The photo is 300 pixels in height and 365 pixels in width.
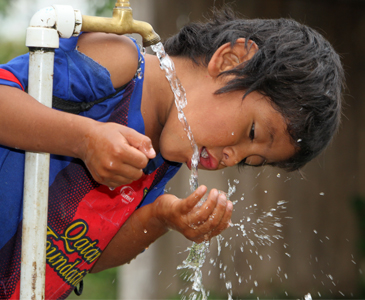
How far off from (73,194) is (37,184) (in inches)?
14.8

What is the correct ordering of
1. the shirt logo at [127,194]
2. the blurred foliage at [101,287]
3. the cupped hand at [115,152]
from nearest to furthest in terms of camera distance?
the cupped hand at [115,152] → the shirt logo at [127,194] → the blurred foliage at [101,287]

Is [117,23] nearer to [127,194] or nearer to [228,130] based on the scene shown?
[228,130]

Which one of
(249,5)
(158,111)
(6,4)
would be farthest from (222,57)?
(6,4)

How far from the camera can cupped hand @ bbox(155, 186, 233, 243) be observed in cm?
108

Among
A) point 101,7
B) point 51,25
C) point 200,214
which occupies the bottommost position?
point 101,7


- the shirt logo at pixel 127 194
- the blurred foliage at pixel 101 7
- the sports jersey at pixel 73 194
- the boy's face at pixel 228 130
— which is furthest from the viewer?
the blurred foliage at pixel 101 7

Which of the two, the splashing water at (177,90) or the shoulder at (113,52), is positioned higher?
the shoulder at (113,52)

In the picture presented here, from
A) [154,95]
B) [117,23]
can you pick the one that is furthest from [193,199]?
[117,23]

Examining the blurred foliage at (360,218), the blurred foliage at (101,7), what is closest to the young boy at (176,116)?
the blurred foliage at (360,218)

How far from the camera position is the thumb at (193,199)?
107 cm

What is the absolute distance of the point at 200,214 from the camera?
3.58 feet

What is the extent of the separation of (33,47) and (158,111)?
0.50m

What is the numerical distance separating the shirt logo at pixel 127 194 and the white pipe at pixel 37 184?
1.63 feet

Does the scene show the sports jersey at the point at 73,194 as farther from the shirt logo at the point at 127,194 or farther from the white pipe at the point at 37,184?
the white pipe at the point at 37,184
